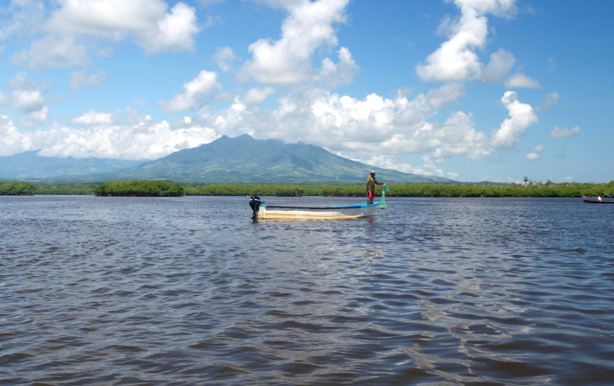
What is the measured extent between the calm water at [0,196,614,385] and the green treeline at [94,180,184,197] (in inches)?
5663

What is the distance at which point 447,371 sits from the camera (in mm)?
6898

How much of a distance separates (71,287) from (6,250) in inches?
426

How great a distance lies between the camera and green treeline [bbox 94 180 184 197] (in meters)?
156

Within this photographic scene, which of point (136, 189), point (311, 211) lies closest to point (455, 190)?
point (136, 189)

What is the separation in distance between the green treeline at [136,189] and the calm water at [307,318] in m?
144

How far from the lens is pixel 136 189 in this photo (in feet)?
511

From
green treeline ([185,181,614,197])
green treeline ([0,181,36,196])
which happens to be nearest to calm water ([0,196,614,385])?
green treeline ([185,181,614,197])

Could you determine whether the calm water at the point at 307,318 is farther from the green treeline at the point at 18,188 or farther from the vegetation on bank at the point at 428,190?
the green treeline at the point at 18,188

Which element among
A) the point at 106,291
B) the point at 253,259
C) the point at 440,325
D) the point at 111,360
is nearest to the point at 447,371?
the point at 440,325

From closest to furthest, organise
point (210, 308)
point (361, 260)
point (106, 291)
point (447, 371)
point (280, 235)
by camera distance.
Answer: point (447, 371)
point (210, 308)
point (106, 291)
point (361, 260)
point (280, 235)

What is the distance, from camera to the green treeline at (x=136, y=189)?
15575 cm


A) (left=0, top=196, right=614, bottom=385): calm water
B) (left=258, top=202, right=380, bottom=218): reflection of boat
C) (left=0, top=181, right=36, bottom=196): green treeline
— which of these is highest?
(left=0, top=181, right=36, bottom=196): green treeline

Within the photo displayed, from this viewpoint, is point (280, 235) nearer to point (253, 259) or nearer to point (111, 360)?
point (253, 259)

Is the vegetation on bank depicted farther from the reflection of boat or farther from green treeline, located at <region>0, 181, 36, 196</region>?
the reflection of boat
